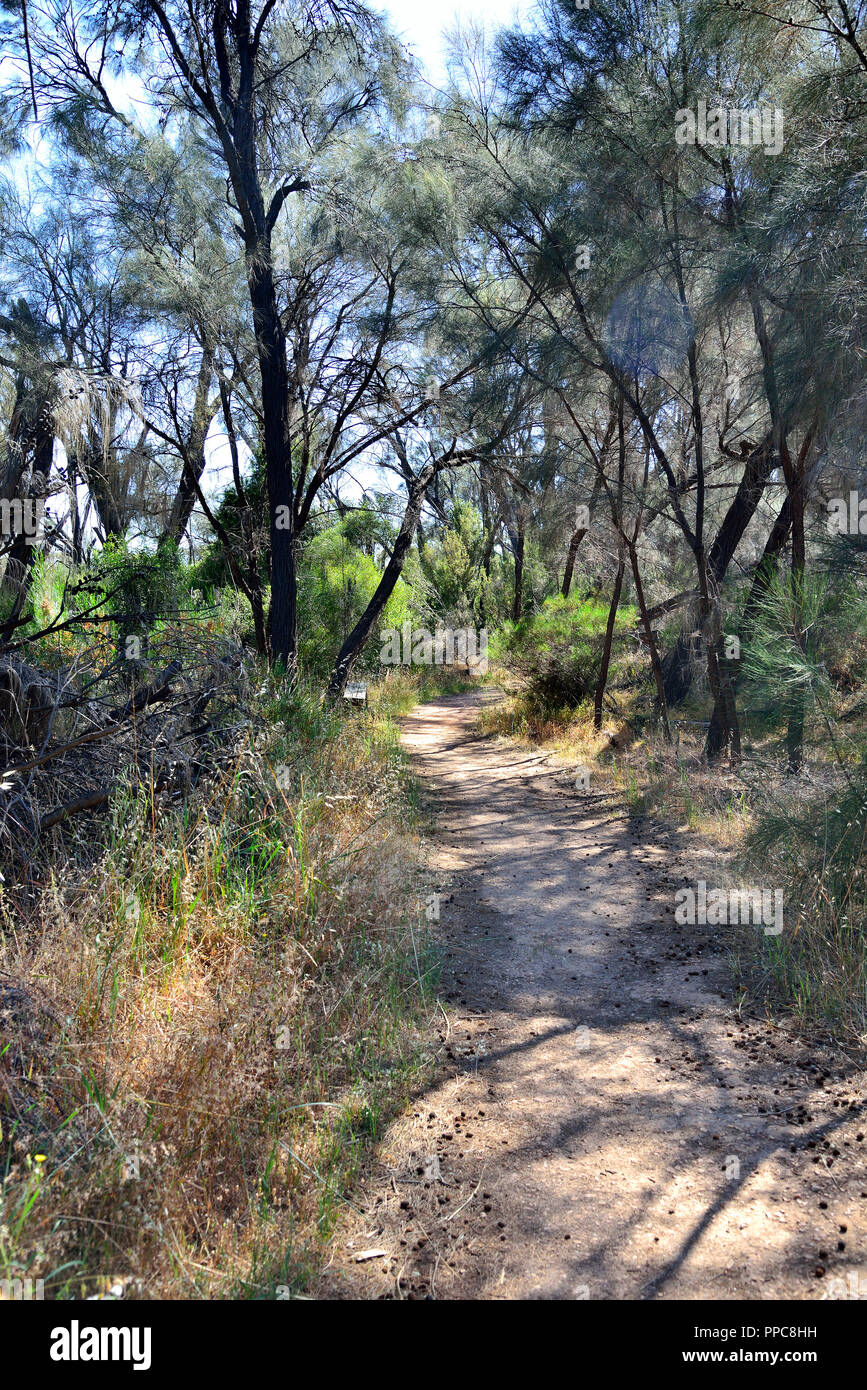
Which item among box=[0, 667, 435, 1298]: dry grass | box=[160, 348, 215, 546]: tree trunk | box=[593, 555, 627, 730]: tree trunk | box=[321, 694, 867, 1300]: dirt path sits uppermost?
box=[160, 348, 215, 546]: tree trunk

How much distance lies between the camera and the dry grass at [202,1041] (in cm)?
228

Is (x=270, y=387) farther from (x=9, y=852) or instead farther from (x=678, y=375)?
(x=9, y=852)

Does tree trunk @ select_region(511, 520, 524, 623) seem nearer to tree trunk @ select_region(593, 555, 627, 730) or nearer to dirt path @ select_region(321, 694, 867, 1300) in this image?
tree trunk @ select_region(593, 555, 627, 730)

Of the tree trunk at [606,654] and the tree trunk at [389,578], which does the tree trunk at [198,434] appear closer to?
the tree trunk at [389,578]

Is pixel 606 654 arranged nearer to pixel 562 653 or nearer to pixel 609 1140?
pixel 562 653

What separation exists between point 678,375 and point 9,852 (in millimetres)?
7636

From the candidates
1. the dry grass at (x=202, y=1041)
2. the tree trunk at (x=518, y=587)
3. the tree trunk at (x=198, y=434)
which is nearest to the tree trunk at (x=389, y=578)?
the tree trunk at (x=198, y=434)

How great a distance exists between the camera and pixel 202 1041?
116 inches

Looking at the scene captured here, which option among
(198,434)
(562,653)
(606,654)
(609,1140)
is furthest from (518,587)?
(609,1140)

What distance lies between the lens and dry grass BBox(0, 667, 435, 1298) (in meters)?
2.28

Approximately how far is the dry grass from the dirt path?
0.76 feet

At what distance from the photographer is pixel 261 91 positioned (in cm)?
840

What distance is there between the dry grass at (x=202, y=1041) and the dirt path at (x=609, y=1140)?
23cm

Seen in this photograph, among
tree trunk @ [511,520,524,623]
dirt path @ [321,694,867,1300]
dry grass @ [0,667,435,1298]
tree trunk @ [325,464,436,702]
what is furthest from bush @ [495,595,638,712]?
dry grass @ [0,667,435,1298]
